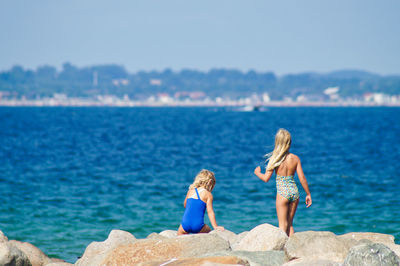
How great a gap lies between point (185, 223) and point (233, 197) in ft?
33.0

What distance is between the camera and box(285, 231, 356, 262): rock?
8.20 meters

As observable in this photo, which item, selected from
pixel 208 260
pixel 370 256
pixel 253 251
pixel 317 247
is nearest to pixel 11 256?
pixel 208 260

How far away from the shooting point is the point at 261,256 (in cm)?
837

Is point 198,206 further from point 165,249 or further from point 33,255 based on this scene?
point 33,255

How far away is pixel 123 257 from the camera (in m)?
8.57

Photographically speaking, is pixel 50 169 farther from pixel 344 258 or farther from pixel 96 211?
pixel 344 258

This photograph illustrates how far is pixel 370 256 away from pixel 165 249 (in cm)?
289

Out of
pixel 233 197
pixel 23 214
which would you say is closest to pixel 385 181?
pixel 233 197

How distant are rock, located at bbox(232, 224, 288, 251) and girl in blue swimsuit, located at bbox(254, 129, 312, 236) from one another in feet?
1.96

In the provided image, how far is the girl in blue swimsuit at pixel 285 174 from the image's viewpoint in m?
9.34

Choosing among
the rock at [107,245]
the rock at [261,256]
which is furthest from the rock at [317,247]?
the rock at [107,245]

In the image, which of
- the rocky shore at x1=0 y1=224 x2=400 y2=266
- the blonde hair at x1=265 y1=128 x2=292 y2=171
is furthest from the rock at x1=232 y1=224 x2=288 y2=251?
the blonde hair at x1=265 y1=128 x2=292 y2=171

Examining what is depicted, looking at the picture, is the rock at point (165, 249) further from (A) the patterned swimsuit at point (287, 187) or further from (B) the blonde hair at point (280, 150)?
(B) the blonde hair at point (280, 150)

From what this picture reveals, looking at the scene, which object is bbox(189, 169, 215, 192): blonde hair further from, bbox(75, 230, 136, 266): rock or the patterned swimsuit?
bbox(75, 230, 136, 266): rock
